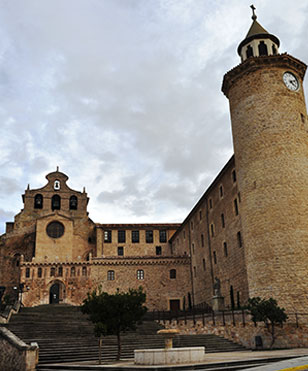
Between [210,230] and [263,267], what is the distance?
11.8 m

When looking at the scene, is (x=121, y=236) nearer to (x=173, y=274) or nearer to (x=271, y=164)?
(x=173, y=274)

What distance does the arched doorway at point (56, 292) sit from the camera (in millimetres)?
39906

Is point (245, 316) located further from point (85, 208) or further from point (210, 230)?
point (85, 208)

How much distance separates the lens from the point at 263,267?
23.8m

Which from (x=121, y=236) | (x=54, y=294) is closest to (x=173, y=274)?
(x=121, y=236)

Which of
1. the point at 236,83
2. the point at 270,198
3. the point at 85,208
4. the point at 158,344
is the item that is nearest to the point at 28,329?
the point at 158,344

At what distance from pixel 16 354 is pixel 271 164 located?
739 inches

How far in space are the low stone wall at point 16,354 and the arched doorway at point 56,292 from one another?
25.1 m

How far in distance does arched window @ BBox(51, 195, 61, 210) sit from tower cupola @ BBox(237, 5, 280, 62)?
31.3 metres

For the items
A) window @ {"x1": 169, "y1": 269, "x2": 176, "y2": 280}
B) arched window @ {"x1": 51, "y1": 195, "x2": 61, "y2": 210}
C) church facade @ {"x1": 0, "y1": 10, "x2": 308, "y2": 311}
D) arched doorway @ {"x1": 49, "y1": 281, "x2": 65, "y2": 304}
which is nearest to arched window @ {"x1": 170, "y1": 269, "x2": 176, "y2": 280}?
window @ {"x1": 169, "y1": 269, "x2": 176, "y2": 280}

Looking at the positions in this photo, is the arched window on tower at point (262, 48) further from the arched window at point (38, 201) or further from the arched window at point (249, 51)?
the arched window at point (38, 201)

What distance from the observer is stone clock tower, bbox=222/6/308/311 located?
76.3ft

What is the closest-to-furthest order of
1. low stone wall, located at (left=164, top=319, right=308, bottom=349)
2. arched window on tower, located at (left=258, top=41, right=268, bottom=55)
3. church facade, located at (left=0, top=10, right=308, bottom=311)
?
low stone wall, located at (left=164, top=319, right=308, bottom=349) < church facade, located at (left=0, top=10, right=308, bottom=311) < arched window on tower, located at (left=258, top=41, right=268, bottom=55)

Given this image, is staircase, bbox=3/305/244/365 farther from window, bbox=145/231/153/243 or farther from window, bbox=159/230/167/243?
window, bbox=159/230/167/243
